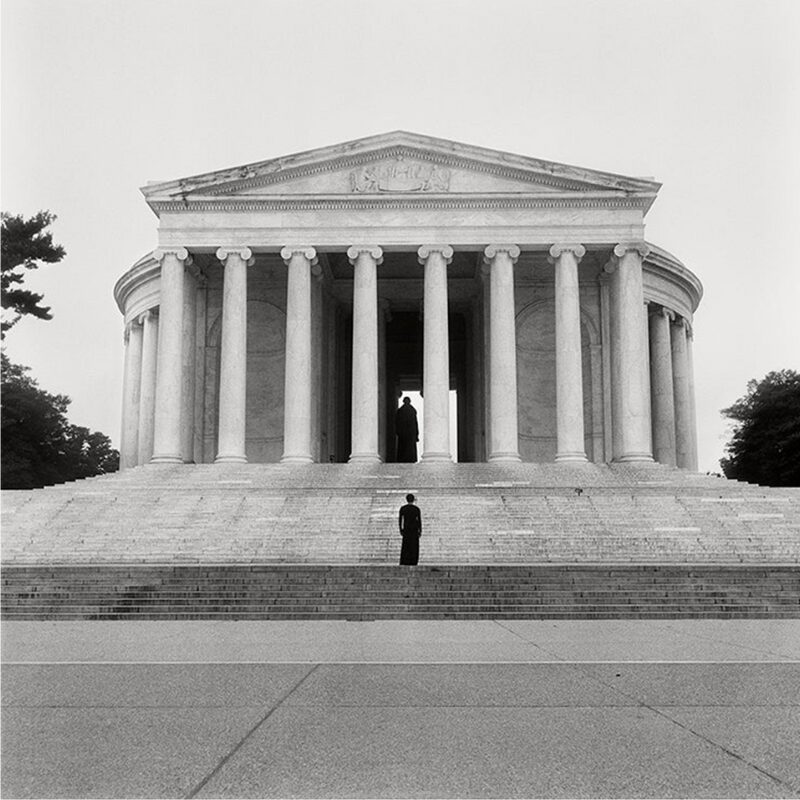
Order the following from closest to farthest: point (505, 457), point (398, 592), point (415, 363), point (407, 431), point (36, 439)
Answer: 1. point (398, 592)
2. point (505, 457)
3. point (407, 431)
4. point (415, 363)
5. point (36, 439)

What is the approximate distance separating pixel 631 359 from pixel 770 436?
3723cm

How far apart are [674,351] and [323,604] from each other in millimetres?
48548

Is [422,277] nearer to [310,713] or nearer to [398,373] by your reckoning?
[398,373]

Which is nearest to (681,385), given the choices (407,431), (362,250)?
(407,431)

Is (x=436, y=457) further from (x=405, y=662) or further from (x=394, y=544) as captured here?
(x=405, y=662)

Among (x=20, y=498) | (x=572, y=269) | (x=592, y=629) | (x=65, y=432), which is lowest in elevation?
(x=592, y=629)

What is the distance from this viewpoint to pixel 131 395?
68812mm

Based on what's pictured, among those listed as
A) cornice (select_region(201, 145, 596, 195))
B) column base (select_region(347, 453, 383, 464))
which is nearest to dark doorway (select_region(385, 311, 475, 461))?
cornice (select_region(201, 145, 596, 195))

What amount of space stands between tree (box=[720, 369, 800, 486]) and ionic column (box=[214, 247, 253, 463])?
47.8m

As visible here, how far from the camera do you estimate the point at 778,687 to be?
475 inches

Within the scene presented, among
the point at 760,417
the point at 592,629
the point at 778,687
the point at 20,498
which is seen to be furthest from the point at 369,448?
the point at 760,417

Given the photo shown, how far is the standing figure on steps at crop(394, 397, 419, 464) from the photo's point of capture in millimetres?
52906

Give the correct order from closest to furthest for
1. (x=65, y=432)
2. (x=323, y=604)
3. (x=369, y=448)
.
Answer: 1. (x=323, y=604)
2. (x=369, y=448)
3. (x=65, y=432)

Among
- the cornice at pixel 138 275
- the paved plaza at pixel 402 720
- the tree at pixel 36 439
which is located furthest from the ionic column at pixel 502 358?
the tree at pixel 36 439
